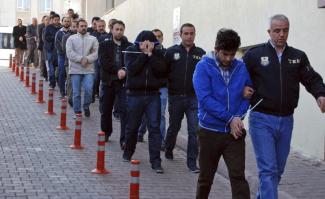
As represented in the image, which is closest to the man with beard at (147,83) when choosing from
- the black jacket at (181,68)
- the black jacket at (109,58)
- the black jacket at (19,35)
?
the black jacket at (181,68)

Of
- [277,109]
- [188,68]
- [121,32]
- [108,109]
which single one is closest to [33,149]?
[108,109]

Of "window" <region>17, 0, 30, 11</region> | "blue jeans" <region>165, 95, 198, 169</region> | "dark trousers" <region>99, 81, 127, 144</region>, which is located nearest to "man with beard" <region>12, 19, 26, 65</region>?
"dark trousers" <region>99, 81, 127, 144</region>

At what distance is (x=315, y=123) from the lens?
10.2 metres

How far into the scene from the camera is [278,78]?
6.33 m

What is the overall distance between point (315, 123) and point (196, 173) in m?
2.12

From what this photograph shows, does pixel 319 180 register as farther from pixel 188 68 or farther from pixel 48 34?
pixel 48 34

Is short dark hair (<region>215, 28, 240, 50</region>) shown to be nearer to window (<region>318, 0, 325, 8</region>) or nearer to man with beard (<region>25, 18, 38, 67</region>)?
window (<region>318, 0, 325, 8</region>)

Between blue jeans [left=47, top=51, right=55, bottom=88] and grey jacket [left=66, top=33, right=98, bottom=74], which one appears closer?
grey jacket [left=66, top=33, right=98, bottom=74]

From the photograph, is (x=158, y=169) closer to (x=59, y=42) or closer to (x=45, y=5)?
(x=59, y=42)

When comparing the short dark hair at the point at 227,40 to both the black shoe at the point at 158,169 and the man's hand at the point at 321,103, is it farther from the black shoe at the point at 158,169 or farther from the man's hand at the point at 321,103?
the black shoe at the point at 158,169

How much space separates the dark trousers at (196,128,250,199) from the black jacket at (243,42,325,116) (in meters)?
0.48

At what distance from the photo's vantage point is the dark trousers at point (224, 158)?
20.0 ft

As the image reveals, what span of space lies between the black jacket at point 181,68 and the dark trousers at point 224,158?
2958mm

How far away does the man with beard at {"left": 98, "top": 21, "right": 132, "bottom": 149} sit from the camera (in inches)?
424
